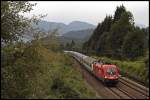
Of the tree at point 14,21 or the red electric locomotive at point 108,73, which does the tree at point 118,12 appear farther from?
the tree at point 14,21

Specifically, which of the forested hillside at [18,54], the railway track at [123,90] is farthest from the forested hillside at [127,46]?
the forested hillside at [18,54]

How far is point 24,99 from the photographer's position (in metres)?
21.7

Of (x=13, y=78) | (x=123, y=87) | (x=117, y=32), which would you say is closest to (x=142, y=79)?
(x=123, y=87)

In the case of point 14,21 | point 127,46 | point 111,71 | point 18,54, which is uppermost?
point 14,21

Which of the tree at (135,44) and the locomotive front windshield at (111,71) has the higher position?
the tree at (135,44)

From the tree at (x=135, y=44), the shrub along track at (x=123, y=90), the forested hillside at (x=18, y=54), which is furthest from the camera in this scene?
the tree at (x=135, y=44)

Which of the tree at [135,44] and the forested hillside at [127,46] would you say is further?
the tree at [135,44]

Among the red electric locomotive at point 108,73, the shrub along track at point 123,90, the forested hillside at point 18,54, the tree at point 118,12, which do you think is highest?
the tree at point 118,12

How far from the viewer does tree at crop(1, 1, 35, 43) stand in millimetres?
22609

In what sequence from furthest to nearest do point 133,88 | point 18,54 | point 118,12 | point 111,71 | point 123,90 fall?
point 118,12, point 111,71, point 133,88, point 123,90, point 18,54

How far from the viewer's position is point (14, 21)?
911 inches

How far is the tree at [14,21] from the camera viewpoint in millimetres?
22609

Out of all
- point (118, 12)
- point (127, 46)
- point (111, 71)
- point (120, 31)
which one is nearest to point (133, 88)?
point (111, 71)

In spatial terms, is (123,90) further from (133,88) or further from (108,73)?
(108,73)
